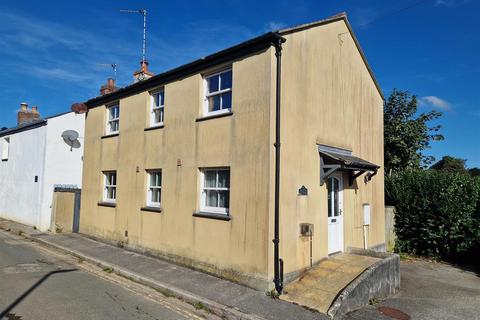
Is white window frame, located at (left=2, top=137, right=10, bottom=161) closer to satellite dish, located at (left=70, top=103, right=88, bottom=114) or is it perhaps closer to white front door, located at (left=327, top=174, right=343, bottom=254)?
satellite dish, located at (left=70, top=103, right=88, bottom=114)

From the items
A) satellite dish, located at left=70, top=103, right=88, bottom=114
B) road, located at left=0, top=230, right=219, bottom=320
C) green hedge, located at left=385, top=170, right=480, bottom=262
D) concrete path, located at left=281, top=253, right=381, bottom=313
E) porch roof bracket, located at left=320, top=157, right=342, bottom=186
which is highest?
satellite dish, located at left=70, top=103, right=88, bottom=114

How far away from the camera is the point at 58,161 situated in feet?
54.2

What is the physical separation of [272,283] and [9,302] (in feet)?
16.9

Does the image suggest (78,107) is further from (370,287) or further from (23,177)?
(370,287)

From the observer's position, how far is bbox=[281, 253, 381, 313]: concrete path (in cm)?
708

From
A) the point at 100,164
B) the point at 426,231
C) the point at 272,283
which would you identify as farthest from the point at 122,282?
the point at 426,231

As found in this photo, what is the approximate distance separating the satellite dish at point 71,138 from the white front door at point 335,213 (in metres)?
12.3

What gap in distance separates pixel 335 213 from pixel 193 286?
4.76m

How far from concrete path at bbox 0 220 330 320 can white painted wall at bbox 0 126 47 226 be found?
18.3 ft

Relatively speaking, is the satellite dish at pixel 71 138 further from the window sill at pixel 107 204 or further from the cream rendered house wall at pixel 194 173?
the window sill at pixel 107 204

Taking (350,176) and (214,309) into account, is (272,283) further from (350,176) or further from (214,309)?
(350,176)

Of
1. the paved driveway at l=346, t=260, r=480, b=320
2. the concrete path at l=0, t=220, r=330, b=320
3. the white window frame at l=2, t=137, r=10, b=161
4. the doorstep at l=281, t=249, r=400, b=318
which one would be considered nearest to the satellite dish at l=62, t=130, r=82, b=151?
the concrete path at l=0, t=220, r=330, b=320

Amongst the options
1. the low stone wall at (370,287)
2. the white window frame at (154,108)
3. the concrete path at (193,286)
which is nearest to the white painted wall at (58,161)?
the concrete path at (193,286)

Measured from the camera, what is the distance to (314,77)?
31.1 ft
